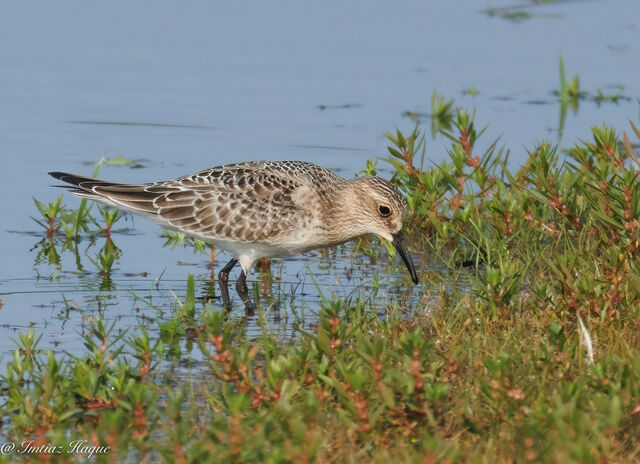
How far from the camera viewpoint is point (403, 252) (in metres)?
9.32

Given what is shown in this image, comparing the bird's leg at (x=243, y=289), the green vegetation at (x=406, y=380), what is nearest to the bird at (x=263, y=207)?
the bird's leg at (x=243, y=289)

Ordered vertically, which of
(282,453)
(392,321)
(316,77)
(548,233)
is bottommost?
(282,453)

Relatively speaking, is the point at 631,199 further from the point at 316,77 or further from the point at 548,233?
the point at 316,77

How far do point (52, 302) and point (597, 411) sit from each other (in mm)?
4653

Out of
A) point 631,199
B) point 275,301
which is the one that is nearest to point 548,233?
point 631,199

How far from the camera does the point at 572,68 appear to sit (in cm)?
1577

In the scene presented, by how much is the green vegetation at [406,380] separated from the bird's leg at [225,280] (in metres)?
0.31

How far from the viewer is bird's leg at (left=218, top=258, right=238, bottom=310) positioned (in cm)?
923

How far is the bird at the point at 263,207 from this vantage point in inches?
365

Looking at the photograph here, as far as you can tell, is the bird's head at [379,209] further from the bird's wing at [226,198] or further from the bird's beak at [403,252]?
the bird's wing at [226,198]

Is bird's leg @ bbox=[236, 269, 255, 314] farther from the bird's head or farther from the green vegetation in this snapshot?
the bird's head

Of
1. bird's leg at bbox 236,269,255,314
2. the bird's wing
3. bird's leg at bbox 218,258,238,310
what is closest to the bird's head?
the bird's wing

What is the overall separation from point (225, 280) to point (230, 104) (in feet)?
15.9

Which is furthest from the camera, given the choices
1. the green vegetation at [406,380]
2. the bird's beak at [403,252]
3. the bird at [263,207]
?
the bird at [263,207]
